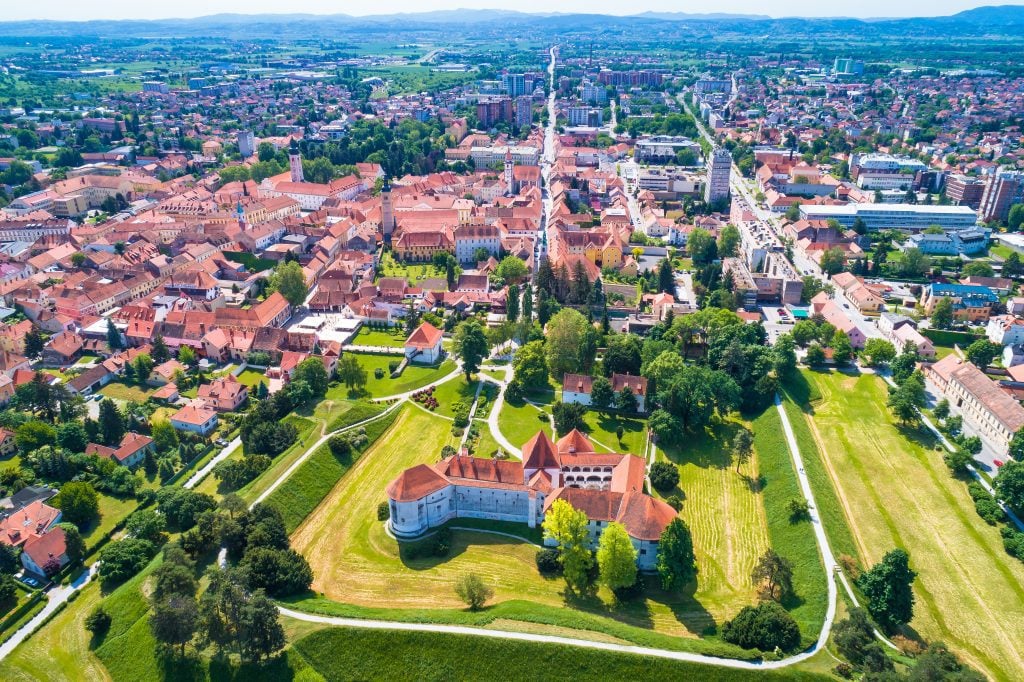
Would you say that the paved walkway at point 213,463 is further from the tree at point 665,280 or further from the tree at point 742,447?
the tree at point 665,280

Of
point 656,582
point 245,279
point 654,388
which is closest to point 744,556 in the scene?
point 656,582

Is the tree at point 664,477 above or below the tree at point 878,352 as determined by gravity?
below

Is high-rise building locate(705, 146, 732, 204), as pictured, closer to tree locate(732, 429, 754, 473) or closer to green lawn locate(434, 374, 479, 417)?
green lawn locate(434, 374, 479, 417)

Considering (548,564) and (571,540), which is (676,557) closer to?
(571,540)

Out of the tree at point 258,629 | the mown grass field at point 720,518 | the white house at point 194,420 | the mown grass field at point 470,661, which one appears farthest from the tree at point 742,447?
the white house at point 194,420

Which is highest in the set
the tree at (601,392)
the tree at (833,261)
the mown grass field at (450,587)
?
the tree at (833,261)

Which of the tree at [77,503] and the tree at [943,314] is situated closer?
the tree at [77,503]
